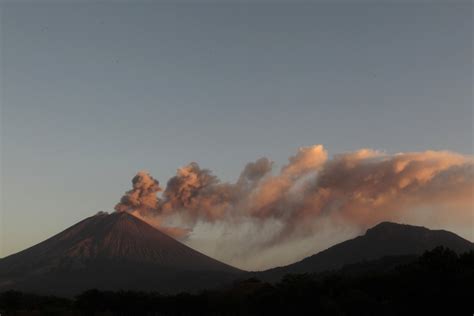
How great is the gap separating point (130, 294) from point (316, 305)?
139 ft

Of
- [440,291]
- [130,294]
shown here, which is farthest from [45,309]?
[440,291]

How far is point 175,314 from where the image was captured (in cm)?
9894

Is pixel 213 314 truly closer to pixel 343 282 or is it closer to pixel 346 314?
pixel 343 282

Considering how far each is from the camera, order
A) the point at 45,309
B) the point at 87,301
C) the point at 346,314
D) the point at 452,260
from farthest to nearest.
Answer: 1. the point at 87,301
2. the point at 45,309
3. the point at 452,260
4. the point at 346,314

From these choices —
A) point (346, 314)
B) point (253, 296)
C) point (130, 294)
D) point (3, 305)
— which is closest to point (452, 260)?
point (346, 314)

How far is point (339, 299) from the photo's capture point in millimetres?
78375

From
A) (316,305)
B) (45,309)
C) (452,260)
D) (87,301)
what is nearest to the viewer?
(316,305)

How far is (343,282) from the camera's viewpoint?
288ft

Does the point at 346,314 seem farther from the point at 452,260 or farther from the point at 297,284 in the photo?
the point at 452,260

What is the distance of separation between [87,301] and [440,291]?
5961 centimetres

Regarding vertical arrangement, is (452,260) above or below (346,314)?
above

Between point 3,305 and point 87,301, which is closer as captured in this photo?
point 87,301

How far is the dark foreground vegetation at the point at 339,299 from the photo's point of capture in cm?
7331

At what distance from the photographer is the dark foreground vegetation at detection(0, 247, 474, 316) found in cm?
7331
